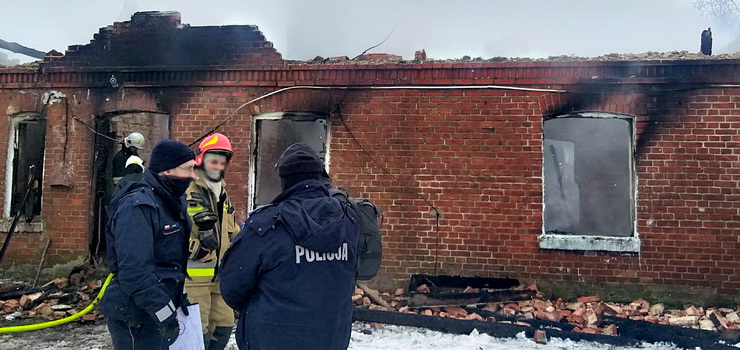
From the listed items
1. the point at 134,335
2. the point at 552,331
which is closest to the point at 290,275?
the point at 134,335

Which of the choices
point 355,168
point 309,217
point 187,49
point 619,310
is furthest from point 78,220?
point 619,310

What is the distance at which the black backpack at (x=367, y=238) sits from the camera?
8.70ft

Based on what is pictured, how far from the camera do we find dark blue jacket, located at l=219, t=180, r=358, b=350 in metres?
2.19

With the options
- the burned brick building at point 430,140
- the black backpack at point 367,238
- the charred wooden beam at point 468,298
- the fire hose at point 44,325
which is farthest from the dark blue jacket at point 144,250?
the burned brick building at point 430,140

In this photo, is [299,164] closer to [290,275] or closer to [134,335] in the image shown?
[290,275]

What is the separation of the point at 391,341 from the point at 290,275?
3445 mm

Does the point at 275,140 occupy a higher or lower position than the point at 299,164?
higher

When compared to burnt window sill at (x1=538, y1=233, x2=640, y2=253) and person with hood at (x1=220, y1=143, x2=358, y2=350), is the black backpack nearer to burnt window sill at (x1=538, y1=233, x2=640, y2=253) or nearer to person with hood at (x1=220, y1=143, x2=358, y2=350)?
person with hood at (x1=220, y1=143, x2=358, y2=350)

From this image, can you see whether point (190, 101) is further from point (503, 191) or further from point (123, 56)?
point (503, 191)

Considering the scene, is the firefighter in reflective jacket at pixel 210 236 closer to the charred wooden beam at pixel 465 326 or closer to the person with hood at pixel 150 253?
the person with hood at pixel 150 253

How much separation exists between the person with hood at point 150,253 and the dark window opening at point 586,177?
6293 millimetres

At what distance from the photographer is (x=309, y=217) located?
2.22 m

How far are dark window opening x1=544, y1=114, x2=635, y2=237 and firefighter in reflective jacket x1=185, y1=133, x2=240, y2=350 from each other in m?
5.57

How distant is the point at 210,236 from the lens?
3.52 metres
